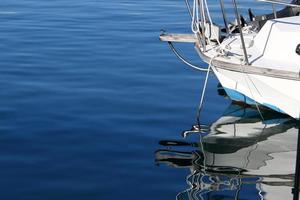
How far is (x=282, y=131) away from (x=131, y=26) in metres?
7.99

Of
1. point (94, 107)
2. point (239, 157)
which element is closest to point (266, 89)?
point (239, 157)

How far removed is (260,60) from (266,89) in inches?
15.7

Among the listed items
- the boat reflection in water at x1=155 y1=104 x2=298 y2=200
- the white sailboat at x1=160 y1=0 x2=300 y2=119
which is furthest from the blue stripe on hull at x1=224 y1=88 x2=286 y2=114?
the boat reflection in water at x1=155 y1=104 x2=298 y2=200

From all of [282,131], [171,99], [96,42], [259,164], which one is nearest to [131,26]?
[96,42]

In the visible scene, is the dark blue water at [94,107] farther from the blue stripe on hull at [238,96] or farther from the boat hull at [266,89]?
the boat hull at [266,89]

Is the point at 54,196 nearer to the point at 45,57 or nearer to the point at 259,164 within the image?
the point at 259,164

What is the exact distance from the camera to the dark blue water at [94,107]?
295 inches

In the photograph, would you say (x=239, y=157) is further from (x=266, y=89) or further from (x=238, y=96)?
(x=238, y=96)

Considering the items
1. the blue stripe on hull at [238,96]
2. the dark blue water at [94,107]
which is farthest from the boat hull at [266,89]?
the dark blue water at [94,107]

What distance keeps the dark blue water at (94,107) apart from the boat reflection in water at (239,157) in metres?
0.11

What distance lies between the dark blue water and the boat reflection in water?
0.35 feet

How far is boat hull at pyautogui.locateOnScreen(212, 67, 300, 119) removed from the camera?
29.3ft

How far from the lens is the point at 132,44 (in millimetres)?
14625

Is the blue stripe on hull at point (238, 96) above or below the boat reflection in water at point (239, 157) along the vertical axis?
above
